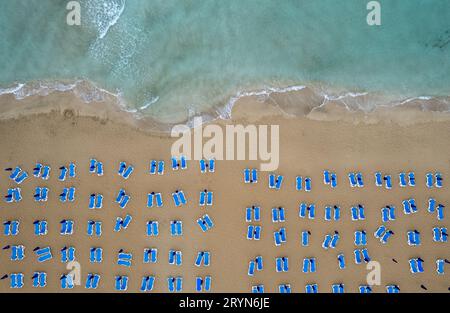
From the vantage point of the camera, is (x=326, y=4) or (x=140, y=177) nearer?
(x=140, y=177)

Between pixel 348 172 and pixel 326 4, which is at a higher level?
pixel 326 4

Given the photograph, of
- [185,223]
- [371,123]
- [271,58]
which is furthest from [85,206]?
[371,123]

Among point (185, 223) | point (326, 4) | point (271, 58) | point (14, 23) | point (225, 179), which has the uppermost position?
point (326, 4)

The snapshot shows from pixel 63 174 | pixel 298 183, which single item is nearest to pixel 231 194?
pixel 298 183

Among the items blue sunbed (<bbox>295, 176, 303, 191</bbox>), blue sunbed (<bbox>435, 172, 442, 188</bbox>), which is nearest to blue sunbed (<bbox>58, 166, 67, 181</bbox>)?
blue sunbed (<bbox>295, 176, 303, 191</bbox>)

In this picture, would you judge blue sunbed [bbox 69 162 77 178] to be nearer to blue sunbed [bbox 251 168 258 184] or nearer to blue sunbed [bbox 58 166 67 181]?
blue sunbed [bbox 58 166 67 181]

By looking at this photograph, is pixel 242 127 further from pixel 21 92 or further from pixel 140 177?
pixel 21 92

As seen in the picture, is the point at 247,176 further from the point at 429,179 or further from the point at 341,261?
the point at 429,179
